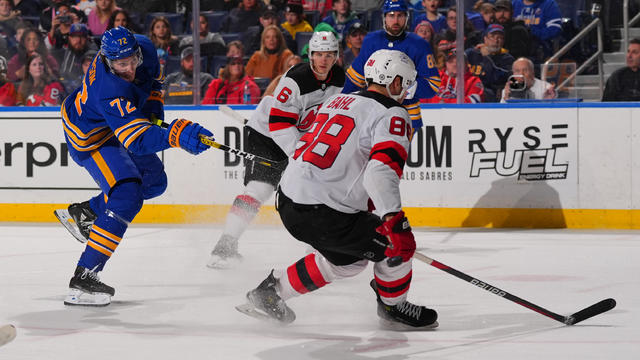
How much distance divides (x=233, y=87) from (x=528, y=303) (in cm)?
425

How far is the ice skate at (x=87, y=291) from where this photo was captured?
4.12 meters

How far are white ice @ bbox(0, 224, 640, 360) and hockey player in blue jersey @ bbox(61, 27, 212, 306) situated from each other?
22 cm

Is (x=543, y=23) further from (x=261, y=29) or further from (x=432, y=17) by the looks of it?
(x=261, y=29)

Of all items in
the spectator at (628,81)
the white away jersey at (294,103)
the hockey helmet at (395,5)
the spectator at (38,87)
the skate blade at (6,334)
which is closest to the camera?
the skate blade at (6,334)

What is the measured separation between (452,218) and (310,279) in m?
3.73

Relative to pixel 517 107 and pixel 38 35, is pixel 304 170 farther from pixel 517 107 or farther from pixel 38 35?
pixel 38 35

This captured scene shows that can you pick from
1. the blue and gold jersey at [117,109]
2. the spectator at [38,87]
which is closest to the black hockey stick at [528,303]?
the blue and gold jersey at [117,109]

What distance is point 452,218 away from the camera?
7.11 metres

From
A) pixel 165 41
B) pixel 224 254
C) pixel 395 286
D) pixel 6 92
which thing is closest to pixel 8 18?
pixel 6 92

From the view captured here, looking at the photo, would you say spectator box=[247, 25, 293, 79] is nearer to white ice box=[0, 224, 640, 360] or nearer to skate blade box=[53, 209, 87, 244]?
white ice box=[0, 224, 640, 360]

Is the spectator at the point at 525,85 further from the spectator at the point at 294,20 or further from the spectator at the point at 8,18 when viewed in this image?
the spectator at the point at 8,18

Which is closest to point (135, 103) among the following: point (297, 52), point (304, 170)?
point (304, 170)

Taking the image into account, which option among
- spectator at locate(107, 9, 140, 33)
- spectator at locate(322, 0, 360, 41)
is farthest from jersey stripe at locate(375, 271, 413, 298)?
spectator at locate(107, 9, 140, 33)

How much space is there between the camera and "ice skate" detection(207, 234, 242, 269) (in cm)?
523
